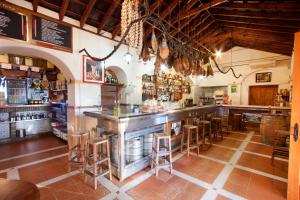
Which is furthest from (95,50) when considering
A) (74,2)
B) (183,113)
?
(183,113)

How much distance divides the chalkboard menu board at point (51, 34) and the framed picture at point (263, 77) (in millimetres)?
9235

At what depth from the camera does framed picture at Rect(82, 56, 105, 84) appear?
13.9 feet

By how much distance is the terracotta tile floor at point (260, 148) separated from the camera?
4.23m

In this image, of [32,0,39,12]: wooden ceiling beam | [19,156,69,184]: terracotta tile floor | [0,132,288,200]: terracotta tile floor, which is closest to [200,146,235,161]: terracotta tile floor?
[0,132,288,200]: terracotta tile floor

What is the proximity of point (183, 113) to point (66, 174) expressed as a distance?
3.18m

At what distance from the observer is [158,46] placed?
10.1ft

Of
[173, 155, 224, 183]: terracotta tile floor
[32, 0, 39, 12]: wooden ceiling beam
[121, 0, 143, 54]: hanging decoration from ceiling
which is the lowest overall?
[173, 155, 224, 183]: terracotta tile floor

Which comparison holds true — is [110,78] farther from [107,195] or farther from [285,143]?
[285,143]

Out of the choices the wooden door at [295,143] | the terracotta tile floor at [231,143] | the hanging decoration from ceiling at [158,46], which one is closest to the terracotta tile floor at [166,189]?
the wooden door at [295,143]

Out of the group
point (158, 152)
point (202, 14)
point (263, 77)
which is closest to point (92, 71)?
point (158, 152)

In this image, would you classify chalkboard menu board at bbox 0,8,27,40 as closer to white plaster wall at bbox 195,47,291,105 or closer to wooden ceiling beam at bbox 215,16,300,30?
wooden ceiling beam at bbox 215,16,300,30

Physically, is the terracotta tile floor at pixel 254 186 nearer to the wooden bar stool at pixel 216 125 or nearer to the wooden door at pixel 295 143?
the wooden door at pixel 295 143

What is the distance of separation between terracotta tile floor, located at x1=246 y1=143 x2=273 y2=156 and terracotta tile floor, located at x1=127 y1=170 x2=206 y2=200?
9.22ft

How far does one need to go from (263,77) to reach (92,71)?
28.7 feet
